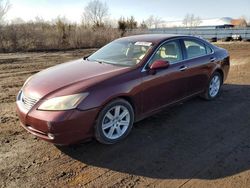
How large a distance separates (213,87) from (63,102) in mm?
3995

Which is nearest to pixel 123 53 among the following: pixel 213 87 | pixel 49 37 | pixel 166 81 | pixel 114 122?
pixel 166 81

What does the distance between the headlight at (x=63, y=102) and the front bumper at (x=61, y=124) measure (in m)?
0.06

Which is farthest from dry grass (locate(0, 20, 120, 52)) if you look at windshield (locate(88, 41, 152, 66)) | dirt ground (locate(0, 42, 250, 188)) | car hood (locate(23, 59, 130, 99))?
car hood (locate(23, 59, 130, 99))

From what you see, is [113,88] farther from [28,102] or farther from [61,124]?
[28,102]

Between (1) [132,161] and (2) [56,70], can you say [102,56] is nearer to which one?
(2) [56,70]

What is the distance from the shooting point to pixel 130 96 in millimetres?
4203

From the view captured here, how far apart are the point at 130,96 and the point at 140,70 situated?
48cm

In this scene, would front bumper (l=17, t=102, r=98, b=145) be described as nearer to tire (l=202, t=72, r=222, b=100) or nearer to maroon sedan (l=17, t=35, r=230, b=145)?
maroon sedan (l=17, t=35, r=230, b=145)

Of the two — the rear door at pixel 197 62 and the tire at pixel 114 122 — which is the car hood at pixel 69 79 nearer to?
the tire at pixel 114 122

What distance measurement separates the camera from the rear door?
17.8ft

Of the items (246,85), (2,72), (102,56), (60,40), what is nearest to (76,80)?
(102,56)

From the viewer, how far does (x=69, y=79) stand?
4.08 m

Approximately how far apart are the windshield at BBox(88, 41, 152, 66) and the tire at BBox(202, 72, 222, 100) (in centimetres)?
204

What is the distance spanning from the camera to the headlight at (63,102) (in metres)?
3.54
